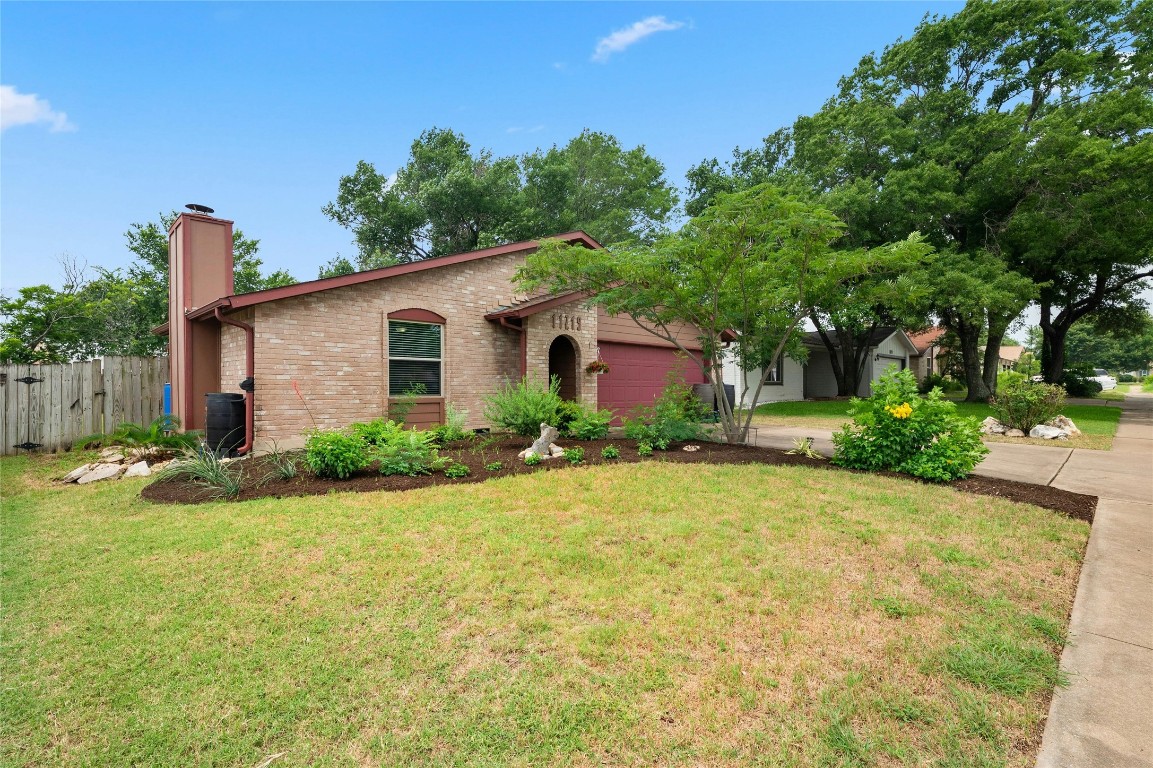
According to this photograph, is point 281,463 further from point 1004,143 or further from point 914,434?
point 1004,143

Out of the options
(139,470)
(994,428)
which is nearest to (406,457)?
(139,470)

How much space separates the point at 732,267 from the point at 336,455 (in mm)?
6189

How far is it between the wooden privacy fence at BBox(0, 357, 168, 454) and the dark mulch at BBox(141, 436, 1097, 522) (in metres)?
4.58

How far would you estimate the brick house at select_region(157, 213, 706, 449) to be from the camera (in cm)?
812

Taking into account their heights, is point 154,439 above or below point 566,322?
below

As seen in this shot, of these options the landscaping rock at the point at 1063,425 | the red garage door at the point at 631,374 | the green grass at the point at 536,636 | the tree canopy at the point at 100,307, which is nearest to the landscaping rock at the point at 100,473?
the green grass at the point at 536,636

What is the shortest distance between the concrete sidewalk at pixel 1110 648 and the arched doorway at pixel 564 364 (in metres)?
8.31

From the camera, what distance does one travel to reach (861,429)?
721 cm

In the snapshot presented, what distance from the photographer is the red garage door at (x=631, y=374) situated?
12.7 m

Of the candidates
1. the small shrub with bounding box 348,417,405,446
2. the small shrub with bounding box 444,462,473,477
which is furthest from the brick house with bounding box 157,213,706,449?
the small shrub with bounding box 444,462,473,477

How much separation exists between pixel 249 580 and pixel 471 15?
1025 cm

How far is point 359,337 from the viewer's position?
29.4ft

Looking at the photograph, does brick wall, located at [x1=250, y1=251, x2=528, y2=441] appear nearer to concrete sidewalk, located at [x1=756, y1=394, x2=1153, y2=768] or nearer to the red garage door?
the red garage door

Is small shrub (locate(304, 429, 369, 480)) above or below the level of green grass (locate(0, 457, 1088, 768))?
above
